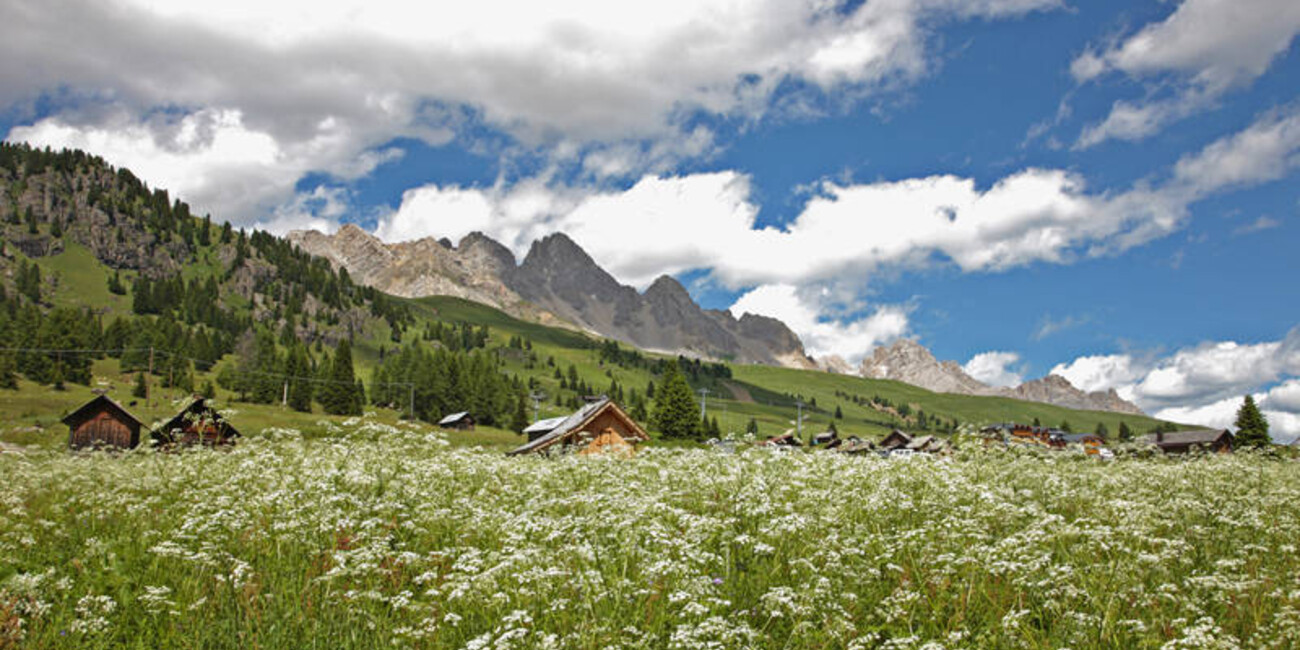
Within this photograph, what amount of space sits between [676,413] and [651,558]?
83.7 m

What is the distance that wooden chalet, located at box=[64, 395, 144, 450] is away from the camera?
79.6 meters

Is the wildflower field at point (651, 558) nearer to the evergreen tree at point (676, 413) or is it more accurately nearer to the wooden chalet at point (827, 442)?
the wooden chalet at point (827, 442)

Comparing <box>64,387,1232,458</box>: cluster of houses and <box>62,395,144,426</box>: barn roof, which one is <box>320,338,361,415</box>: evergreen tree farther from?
<box>62,395,144,426</box>: barn roof

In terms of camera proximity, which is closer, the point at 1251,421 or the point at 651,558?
the point at 651,558

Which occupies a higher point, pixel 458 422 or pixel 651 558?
pixel 651 558

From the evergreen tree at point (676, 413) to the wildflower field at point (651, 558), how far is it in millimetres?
77019

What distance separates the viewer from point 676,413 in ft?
296

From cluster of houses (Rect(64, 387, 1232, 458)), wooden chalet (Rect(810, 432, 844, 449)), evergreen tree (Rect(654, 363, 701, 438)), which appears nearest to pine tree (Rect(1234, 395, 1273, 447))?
cluster of houses (Rect(64, 387, 1232, 458))

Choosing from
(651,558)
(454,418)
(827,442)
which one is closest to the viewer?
(651,558)

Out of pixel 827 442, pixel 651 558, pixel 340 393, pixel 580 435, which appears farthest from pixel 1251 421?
pixel 340 393

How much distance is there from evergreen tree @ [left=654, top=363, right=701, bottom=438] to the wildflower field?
→ 253 ft

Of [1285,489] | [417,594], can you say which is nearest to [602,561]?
[417,594]

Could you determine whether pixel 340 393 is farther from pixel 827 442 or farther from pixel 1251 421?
pixel 1251 421

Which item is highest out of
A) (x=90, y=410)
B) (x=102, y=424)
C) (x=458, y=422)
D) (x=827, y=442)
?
(x=827, y=442)
